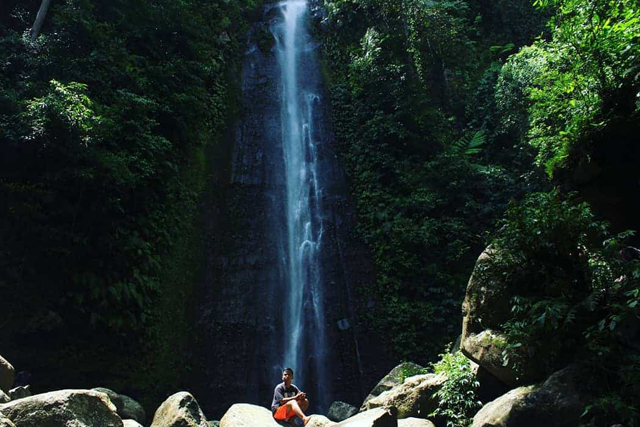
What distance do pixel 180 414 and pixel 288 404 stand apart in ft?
5.37

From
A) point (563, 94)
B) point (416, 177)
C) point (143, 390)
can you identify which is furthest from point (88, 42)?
point (563, 94)

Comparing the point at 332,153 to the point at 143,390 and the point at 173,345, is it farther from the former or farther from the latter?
the point at 143,390

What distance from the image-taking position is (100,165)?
9.94 meters

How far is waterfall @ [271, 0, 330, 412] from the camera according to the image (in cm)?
1244

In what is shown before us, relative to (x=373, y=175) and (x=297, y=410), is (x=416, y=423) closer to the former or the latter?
(x=297, y=410)

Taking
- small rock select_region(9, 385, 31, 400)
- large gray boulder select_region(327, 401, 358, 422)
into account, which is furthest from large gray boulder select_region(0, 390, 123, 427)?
large gray boulder select_region(327, 401, 358, 422)

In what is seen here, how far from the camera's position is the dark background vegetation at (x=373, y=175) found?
5512mm

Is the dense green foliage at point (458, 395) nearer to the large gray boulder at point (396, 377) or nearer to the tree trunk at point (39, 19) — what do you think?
the large gray boulder at point (396, 377)

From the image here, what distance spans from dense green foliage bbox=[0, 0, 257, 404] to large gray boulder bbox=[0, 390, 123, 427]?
16.7 feet

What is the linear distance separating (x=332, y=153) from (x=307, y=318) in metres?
6.89

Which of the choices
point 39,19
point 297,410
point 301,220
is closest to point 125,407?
point 297,410

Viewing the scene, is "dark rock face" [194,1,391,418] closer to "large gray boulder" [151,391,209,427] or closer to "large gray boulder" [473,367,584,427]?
"large gray boulder" [151,391,209,427]

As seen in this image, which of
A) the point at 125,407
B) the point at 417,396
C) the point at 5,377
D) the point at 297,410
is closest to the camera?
the point at 417,396

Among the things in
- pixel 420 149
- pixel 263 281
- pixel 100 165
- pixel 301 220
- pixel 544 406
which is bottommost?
pixel 544 406
